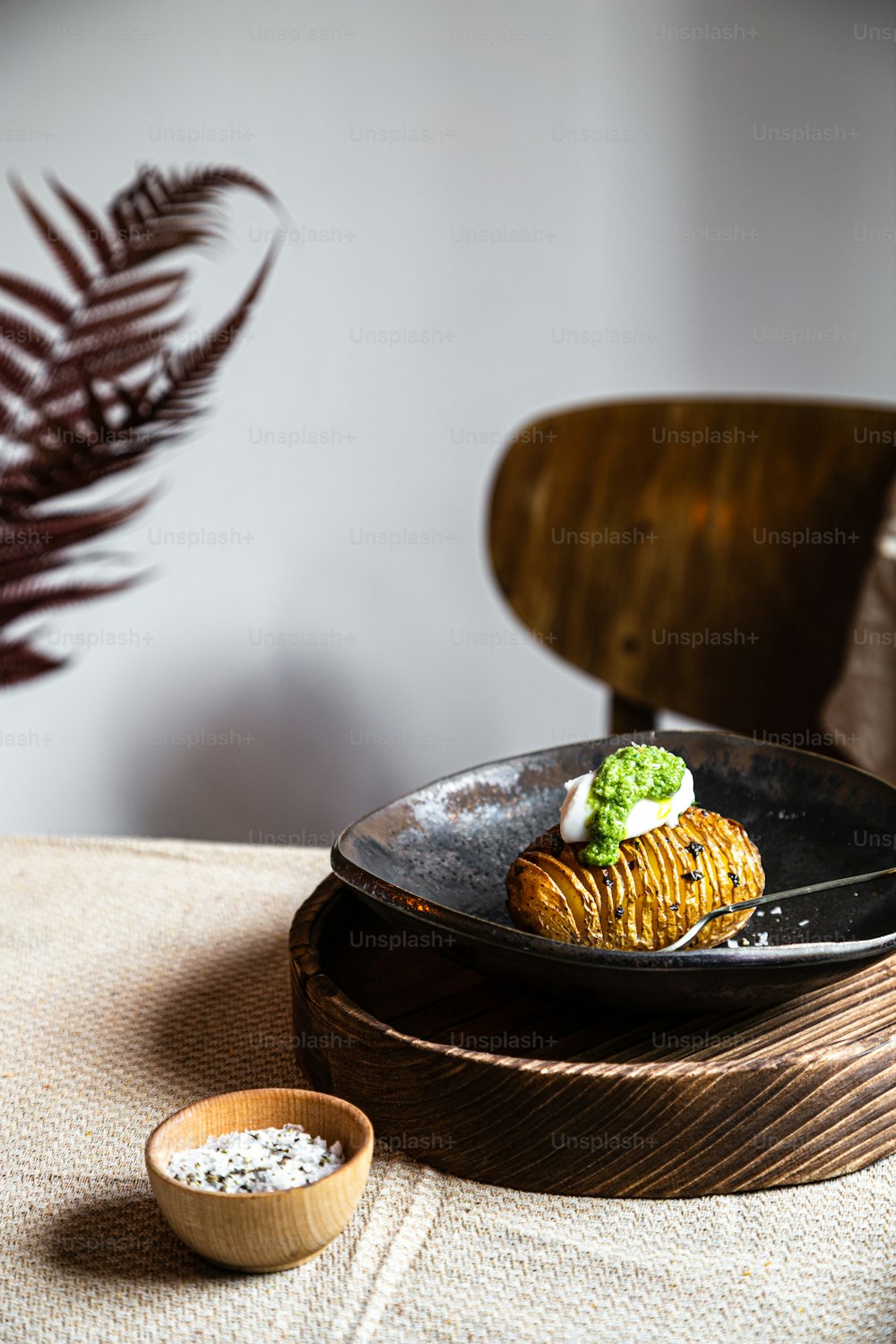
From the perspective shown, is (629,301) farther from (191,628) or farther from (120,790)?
(120,790)

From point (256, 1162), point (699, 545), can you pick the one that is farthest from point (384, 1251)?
point (699, 545)

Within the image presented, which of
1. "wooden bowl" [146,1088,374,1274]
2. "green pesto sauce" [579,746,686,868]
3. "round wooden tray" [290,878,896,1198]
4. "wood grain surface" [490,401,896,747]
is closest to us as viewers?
"wooden bowl" [146,1088,374,1274]

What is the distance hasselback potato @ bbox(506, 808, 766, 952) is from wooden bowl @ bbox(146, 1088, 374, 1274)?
29cm

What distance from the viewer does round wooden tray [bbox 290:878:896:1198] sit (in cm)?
96

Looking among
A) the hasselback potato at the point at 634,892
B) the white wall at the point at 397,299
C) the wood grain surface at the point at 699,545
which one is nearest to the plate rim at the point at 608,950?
the hasselback potato at the point at 634,892

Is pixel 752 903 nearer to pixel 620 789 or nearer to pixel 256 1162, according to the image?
pixel 620 789

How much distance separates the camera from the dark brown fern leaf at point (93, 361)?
9.13 ft

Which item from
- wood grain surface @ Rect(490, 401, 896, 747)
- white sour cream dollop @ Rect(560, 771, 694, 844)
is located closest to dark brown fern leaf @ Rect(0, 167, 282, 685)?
wood grain surface @ Rect(490, 401, 896, 747)

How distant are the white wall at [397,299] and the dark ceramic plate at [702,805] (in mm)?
1819

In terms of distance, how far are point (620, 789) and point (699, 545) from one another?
1.71 metres

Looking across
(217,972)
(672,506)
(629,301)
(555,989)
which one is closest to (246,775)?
(672,506)

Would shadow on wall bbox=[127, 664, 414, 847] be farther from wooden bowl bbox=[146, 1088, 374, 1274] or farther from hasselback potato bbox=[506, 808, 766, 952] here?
wooden bowl bbox=[146, 1088, 374, 1274]

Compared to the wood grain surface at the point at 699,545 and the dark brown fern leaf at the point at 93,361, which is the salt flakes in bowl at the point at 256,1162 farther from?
the dark brown fern leaf at the point at 93,361

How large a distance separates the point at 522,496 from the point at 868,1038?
6.63 ft
